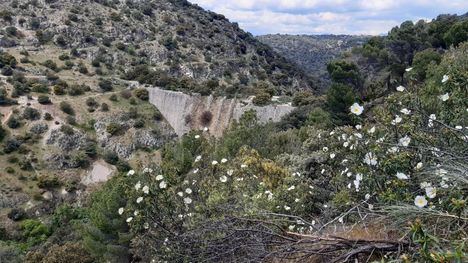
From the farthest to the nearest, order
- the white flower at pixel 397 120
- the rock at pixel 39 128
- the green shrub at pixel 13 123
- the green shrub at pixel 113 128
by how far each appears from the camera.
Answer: the green shrub at pixel 113 128 → the rock at pixel 39 128 → the green shrub at pixel 13 123 → the white flower at pixel 397 120

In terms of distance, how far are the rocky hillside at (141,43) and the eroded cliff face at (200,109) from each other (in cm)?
401

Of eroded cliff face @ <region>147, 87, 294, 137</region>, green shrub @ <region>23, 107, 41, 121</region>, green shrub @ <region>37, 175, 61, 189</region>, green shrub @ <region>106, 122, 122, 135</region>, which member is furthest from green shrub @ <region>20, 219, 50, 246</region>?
eroded cliff face @ <region>147, 87, 294, 137</region>

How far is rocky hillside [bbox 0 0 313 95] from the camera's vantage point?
46.5m

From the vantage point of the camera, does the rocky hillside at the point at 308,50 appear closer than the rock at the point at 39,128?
No

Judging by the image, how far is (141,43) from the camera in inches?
1994

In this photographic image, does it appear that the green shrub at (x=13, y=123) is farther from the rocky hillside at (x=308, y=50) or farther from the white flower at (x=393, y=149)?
the rocky hillside at (x=308, y=50)

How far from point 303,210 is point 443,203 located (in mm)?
3869

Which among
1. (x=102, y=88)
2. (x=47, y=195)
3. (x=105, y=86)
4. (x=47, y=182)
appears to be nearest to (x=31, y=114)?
(x=102, y=88)

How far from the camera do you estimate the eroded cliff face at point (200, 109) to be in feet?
100

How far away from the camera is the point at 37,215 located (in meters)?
28.5

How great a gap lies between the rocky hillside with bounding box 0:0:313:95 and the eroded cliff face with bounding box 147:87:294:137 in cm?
401

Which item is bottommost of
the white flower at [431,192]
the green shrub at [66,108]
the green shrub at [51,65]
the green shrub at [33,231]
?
the green shrub at [33,231]

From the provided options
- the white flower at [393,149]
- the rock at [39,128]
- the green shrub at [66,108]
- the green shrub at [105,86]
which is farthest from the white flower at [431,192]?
the green shrub at [105,86]

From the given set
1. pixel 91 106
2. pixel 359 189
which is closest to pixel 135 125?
pixel 91 106
